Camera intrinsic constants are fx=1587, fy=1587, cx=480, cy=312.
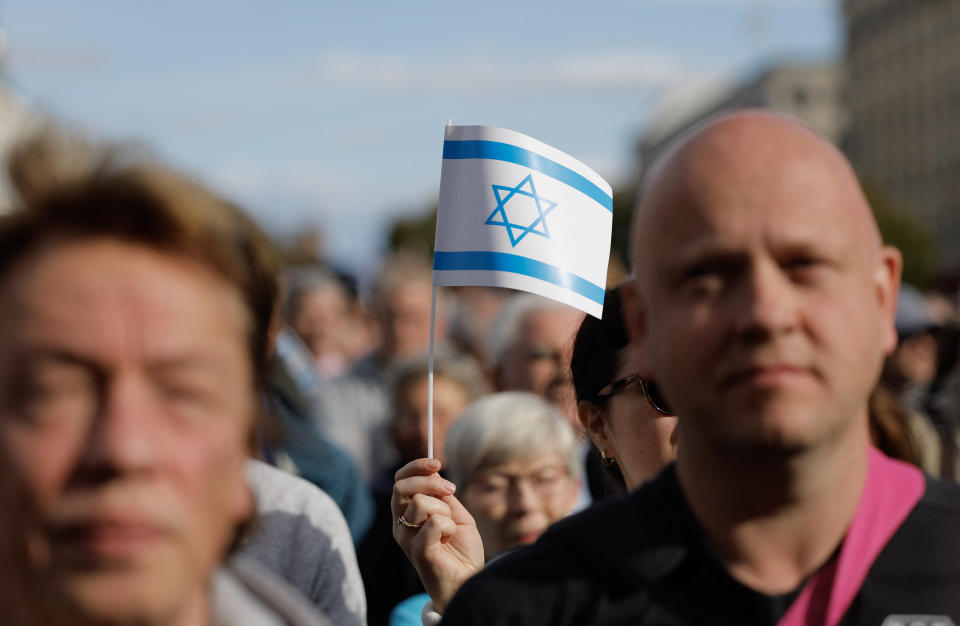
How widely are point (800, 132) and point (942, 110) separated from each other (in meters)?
80.9

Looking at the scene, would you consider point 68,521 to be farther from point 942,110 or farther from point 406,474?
point 942,110

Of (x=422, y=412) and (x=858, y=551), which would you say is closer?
(x=858, y=551)

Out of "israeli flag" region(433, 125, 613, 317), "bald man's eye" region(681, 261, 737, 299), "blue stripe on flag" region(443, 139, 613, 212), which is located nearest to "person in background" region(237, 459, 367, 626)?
"israeli flag" region(433, 125, 613, 317)

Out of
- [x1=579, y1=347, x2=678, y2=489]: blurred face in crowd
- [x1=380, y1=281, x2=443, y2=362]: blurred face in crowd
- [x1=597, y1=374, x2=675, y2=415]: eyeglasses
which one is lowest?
[x1=380, y1=281, x2=443, y2=362]: blurred face in crowd

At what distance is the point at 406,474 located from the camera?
10.9 feet

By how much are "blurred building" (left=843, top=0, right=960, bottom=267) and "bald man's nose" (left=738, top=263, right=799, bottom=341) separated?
244 ft

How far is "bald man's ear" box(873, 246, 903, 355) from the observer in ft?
6.52

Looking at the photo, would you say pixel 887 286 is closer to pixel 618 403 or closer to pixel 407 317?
pixel 618 403

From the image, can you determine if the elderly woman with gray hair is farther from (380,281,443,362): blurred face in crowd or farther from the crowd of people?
(380,281,443,362): blurred face in crowd

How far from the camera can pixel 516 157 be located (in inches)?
143

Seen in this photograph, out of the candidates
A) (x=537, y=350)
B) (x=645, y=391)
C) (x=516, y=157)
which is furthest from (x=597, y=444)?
(x=537, y=350)

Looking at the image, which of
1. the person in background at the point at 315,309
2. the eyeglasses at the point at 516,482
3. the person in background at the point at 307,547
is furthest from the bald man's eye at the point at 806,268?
the person in background at the point at 315,309

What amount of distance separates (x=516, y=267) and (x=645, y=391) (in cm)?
44

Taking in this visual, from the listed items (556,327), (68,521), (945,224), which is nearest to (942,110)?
(945,224)
